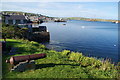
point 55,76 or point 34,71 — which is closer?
point 55,76

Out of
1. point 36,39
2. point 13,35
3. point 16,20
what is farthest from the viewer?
point 16,20

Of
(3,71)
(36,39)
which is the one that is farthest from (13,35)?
(3,71)

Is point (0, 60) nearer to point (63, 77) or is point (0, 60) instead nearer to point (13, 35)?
point (63, 77)

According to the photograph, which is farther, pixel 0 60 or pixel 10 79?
pixel 0 60

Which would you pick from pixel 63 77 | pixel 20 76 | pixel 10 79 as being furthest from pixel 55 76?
pixel 10 79

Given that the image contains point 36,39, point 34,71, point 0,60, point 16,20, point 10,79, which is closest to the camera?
point 10,79

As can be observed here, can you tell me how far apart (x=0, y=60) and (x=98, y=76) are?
9910mm

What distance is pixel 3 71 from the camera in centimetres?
1116

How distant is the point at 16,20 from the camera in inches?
2420

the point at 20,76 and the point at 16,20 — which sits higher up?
the point at 16,20

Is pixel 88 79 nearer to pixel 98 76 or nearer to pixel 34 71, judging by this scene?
pixel 98 76

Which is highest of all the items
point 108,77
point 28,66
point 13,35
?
point 13,35

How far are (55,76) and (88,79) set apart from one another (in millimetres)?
2568

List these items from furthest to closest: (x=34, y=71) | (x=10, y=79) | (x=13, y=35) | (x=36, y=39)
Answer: (x=36, y=39) → (x=13, y=35) → (x=34, y=71) → (x=10, y=79)
